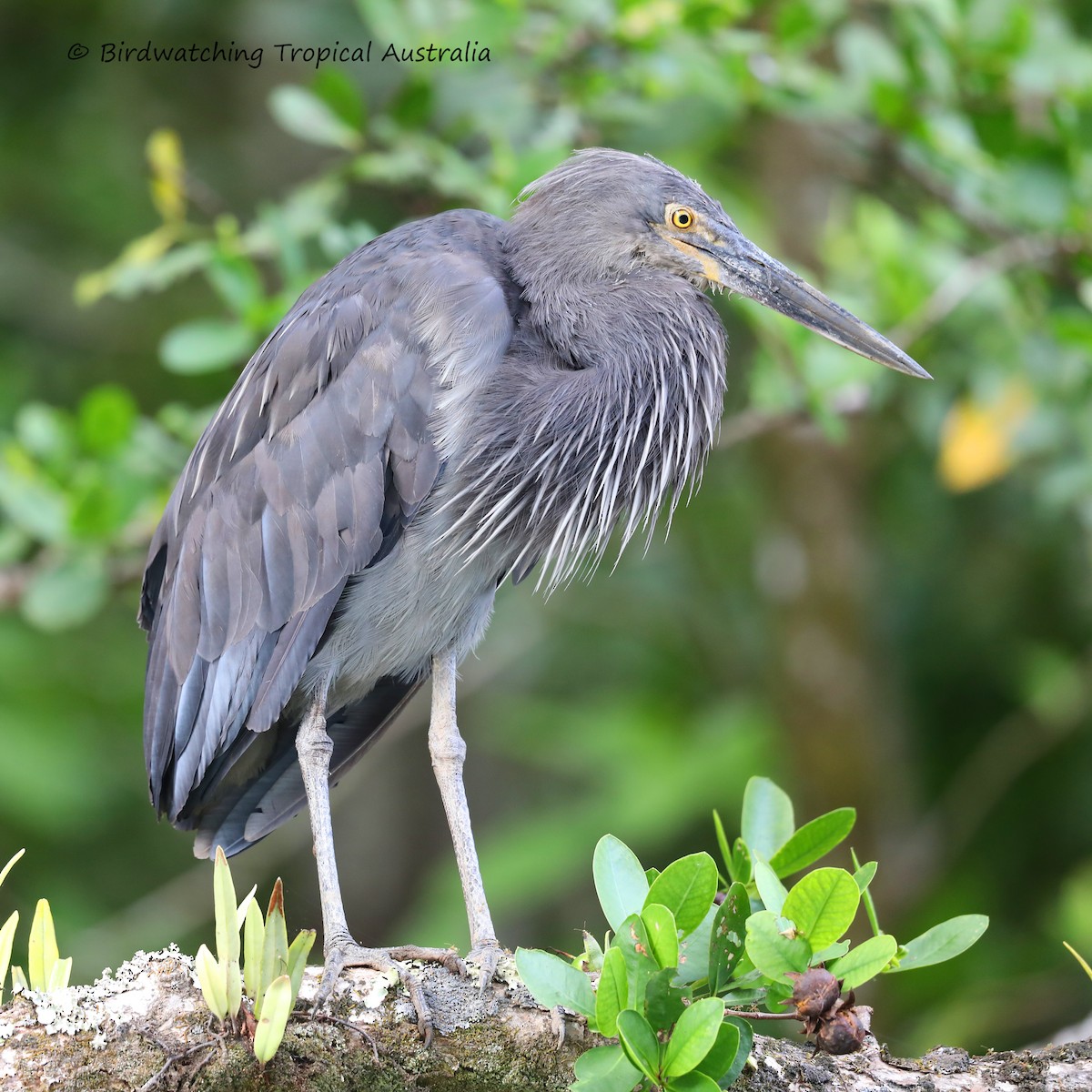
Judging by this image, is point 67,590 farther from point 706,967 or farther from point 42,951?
point 706,967

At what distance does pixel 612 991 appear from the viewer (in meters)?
2.15

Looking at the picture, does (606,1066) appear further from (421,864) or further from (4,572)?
(421,864)

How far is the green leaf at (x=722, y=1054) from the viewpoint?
213 centimetres

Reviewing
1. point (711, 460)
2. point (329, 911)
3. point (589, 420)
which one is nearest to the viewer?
point (329, 911)

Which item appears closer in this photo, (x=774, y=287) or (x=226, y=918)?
(x=226, y=918)

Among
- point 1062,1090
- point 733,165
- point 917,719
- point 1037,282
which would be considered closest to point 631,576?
point 917,719

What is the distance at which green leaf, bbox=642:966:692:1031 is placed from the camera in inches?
84.8

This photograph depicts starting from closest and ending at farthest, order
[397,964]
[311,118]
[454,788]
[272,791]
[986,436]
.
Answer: [397,964] → [454,788] → [272,791] → [311,118] → [986,436]

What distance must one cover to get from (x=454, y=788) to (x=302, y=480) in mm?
885

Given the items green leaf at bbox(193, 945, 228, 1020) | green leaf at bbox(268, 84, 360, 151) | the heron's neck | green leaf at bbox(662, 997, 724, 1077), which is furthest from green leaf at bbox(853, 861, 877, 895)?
green leaf at bbox(268, 84, 360, 151)

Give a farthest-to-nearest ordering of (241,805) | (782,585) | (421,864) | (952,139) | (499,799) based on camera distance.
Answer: (499,799) → (421,864) → (782,585) → (952,139) → (241,805)

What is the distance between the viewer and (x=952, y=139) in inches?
163

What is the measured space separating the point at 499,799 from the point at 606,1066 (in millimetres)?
6769

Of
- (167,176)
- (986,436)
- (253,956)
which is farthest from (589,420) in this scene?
(986,436)
